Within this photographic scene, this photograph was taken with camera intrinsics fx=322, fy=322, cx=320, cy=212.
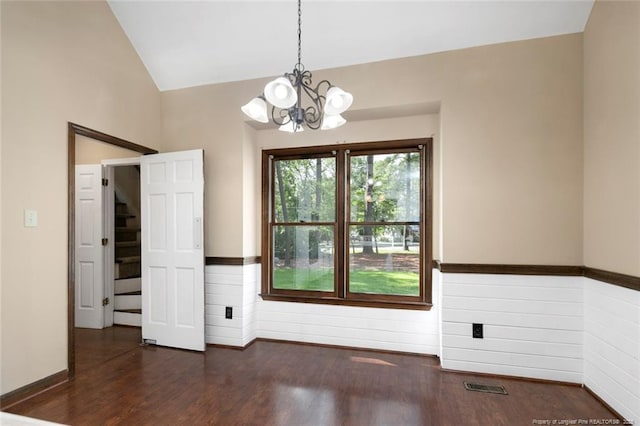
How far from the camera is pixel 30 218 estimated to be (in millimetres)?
2367

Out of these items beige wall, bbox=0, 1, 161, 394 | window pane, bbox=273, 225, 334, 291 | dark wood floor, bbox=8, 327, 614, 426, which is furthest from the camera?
window pane, bbox=273, 225, 334, 291

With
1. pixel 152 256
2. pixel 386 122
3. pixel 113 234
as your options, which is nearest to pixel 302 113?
pixel 386 122

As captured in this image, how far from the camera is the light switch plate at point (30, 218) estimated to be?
234 cm

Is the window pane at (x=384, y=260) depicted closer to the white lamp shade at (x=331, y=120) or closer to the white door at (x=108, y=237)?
the white lamp shade at (x=331, y=120)

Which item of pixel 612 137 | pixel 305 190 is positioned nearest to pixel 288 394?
pixel 305 190

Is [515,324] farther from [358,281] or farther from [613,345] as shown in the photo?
[358,281]

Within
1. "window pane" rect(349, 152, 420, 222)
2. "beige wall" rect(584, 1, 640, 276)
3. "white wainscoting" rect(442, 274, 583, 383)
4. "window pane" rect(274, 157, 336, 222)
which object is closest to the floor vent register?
"white wainscoting" rect(442, 274, 583, 383)

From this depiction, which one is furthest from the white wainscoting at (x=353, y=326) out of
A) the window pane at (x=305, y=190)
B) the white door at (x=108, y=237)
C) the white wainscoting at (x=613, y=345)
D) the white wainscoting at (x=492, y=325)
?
the white door at (x=108, y=237)

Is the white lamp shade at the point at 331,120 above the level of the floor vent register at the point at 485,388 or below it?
above

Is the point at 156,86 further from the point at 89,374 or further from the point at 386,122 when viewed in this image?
the point at 89,374

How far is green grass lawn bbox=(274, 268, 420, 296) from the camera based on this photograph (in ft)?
10.8

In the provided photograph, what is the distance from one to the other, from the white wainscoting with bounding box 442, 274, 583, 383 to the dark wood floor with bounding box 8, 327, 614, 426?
0.42 feet

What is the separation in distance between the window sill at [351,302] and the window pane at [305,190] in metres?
0.85

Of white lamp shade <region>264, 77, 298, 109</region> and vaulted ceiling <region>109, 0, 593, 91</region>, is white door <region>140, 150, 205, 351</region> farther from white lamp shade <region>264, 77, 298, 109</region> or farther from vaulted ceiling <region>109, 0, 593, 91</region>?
white lamp shade <region>264, 77, 298, 109</region>
